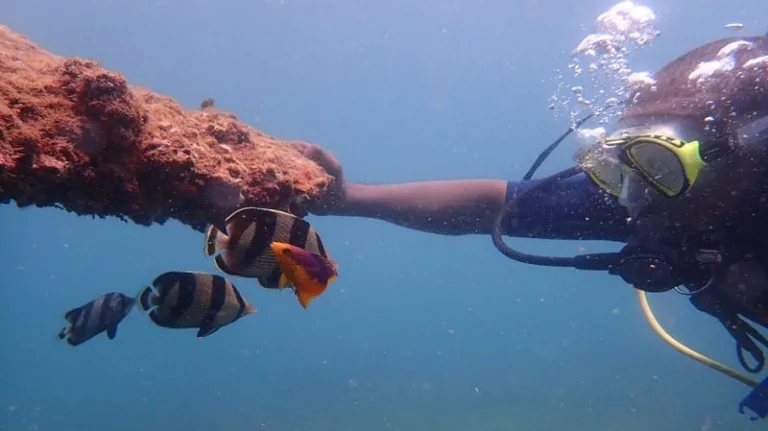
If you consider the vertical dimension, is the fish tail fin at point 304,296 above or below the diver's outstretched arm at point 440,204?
below

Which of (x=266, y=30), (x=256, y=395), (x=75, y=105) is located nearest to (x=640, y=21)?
(x=75, y=105)


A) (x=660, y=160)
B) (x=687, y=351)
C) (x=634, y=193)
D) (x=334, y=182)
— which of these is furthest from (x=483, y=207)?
(x=687, y=351)

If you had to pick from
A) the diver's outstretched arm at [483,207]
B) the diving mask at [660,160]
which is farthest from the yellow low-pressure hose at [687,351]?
the diving mask at [660,160]

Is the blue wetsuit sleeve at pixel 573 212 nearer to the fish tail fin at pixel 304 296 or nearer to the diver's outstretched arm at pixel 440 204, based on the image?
the diver's outstretched arm at pixel 440 204

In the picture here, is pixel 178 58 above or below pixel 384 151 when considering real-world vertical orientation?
above

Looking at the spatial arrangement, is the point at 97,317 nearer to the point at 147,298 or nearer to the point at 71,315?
the point at 71,315

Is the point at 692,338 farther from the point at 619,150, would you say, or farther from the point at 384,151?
the point at 619,150

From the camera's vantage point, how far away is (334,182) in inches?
149

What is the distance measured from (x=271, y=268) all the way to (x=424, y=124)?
284 feet

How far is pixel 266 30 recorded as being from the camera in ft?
181

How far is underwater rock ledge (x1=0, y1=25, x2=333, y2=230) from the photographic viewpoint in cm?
206

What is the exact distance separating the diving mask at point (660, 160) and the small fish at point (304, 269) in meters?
2.36

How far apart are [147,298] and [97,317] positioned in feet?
3.18

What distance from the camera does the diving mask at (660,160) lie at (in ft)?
9.70
